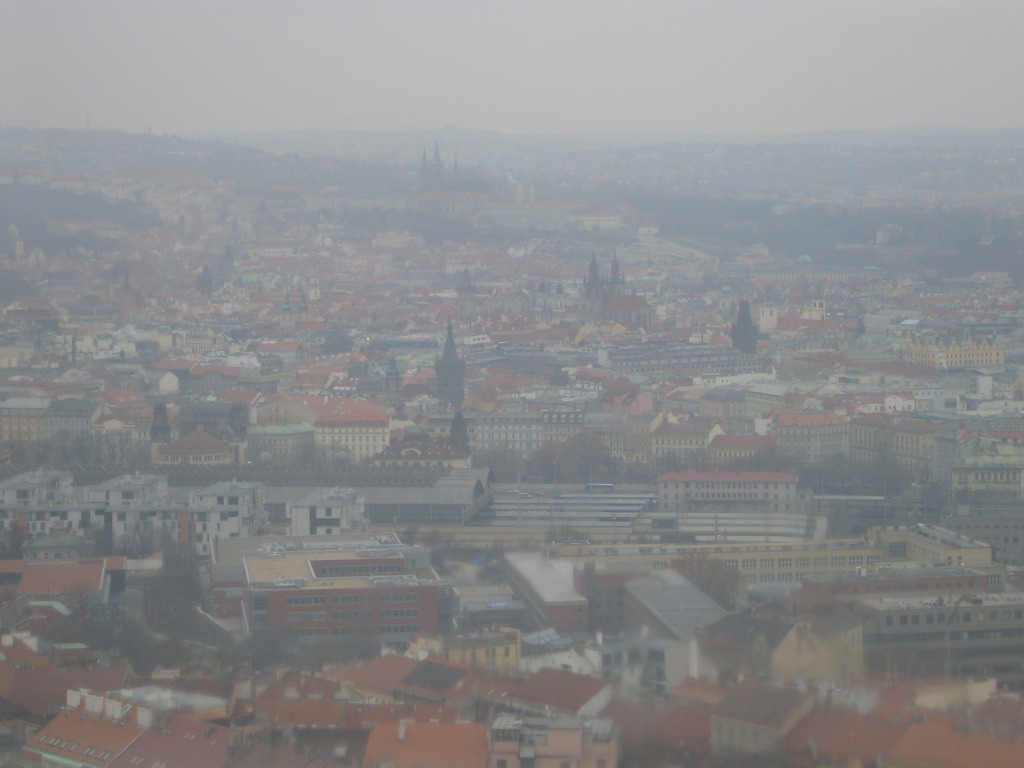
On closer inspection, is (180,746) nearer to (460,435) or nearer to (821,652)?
(821,652)

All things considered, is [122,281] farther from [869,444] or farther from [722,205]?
[722,205]

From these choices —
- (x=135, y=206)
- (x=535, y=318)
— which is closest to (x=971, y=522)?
(x=535, y=318)

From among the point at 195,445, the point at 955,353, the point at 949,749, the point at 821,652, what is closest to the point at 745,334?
the point at 955,353

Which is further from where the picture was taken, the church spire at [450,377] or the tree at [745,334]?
the tree at [745,334]

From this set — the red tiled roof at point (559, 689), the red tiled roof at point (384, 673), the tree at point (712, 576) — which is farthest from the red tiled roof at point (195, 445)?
the red tiled roof at point (559, 689)

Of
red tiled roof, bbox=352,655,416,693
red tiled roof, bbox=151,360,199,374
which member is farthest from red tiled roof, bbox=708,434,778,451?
red tiled roof, bbox=352,655,416,693

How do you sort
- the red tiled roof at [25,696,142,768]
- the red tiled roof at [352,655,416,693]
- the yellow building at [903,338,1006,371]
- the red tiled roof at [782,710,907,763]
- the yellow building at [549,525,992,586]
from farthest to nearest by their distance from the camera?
the yellow building at [903,338,1006,371]
the yellow building at [549,525,992,586]
the red tiled roof at [352,655,416,693]
the red tiled roof at [25,696,142,768]
the red tiled roof at [782,710,907,763]

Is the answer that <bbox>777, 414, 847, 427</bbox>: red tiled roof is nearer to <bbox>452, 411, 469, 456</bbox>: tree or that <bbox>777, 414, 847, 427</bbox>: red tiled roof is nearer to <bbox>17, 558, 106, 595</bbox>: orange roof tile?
<bbox>452, 411, 469, 456</bbox>: tree

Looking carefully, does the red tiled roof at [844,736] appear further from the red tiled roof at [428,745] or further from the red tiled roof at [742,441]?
the red tiled roof at [742,441]
